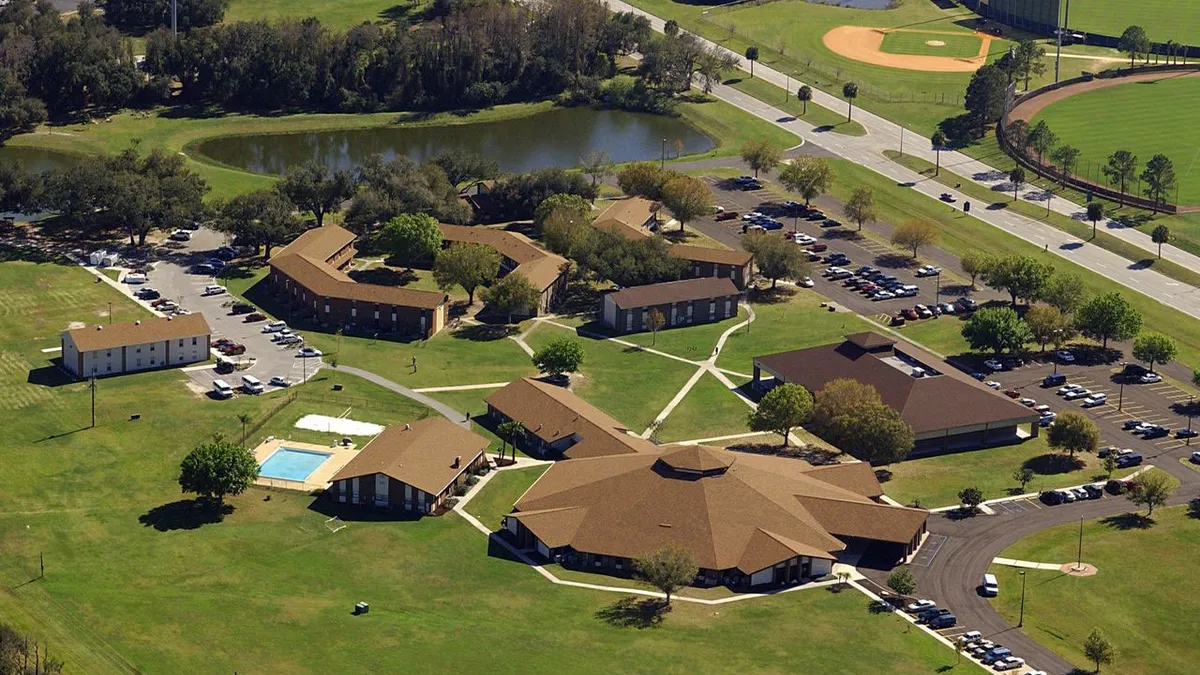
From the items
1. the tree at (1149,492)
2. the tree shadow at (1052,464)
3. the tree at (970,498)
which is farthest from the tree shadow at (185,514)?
the tree at (1149,492)

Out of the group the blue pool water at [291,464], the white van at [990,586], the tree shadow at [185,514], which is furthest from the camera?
the blue pool water at [291,464]

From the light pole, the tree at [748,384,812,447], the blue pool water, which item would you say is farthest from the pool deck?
the light pole

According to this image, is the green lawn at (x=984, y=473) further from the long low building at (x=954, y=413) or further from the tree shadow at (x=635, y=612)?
the tree shadow at (x=635, y=612)

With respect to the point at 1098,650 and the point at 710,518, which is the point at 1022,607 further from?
the point at 710,518

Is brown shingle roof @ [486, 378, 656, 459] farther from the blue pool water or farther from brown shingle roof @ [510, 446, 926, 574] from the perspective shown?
the blue pool water

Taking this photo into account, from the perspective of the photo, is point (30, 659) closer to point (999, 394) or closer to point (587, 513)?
point (587, 513)

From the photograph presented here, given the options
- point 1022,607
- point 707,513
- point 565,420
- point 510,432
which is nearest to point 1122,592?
point 1022,607
